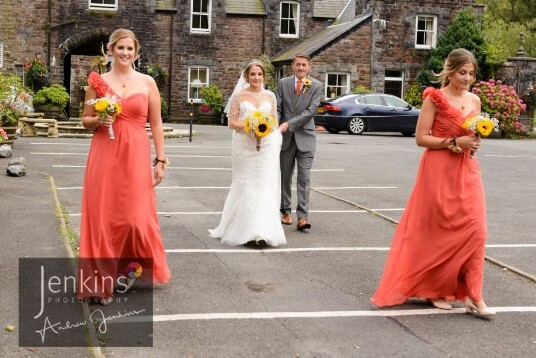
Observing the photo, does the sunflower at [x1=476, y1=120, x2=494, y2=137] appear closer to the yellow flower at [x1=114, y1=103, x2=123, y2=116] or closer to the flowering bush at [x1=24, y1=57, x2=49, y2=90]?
the yellow flower at [x1=114, y1=103, x2=123, y2=116]

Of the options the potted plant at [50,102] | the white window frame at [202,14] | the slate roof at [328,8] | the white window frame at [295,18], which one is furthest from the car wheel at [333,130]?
the slate roof at [328,8]

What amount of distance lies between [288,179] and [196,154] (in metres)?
10.1

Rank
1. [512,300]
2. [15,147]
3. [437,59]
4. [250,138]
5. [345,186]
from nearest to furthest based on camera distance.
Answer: [512,300] → [250,138] → [345,186] → [15,147] → [437,59]

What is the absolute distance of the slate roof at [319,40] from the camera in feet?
121

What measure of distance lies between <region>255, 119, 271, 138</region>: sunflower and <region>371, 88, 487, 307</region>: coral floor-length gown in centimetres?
286

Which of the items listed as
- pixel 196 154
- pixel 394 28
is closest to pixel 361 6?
pixel 394 28

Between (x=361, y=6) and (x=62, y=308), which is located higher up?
(x=361, y=6)

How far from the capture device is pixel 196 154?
2073 centimetres

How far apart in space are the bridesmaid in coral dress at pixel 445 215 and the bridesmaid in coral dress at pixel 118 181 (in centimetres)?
210

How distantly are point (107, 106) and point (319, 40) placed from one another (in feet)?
107

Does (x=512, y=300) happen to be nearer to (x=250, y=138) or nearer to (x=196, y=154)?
(x=250, y=138)

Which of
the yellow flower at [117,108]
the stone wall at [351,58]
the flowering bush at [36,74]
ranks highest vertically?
the stone wall at [351,58]

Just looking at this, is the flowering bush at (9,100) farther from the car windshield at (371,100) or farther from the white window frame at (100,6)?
the white window frame at (100,6)

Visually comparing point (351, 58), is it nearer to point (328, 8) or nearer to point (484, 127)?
point (328, 8)
